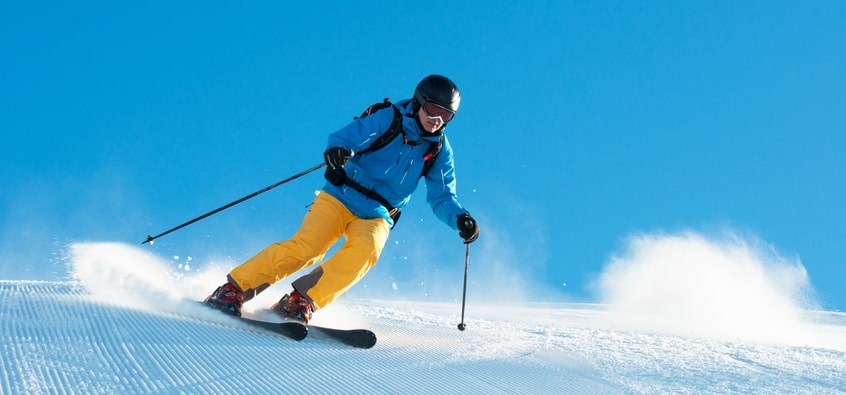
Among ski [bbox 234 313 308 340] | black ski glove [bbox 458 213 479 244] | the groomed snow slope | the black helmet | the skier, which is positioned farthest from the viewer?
black ski glove [bbox 458 213 479 244]

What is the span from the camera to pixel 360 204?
4820 mm

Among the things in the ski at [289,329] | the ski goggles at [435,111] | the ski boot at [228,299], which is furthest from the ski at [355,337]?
the ski goggles at [435,111]

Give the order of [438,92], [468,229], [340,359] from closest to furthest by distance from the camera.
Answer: [340,359], [438,92], [468,229]

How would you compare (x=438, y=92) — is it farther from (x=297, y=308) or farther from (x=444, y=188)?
(x=297, y=308)

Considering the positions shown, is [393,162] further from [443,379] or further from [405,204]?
[443,379]

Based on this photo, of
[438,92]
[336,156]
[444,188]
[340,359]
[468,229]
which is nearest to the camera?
[340,359]

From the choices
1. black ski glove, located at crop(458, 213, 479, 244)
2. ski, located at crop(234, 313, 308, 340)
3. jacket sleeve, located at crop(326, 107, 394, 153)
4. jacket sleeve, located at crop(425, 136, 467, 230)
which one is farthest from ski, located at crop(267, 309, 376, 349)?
jacket sleeve, located at crop(425, 136, 467, 230)

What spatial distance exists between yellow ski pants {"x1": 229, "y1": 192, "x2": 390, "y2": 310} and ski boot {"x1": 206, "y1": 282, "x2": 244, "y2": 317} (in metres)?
0.04

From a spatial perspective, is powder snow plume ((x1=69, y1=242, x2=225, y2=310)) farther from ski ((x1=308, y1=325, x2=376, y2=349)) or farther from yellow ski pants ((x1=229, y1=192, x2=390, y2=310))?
ski ((x1=308, y1=325, x2=376, y2=349))

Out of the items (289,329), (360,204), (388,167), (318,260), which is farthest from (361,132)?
(289,329)

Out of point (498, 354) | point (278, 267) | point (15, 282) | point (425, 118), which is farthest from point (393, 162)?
point (15, 282)

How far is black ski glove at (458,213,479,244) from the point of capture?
4773 mm

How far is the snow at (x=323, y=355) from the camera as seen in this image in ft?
8.55

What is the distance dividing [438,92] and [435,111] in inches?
5.3
